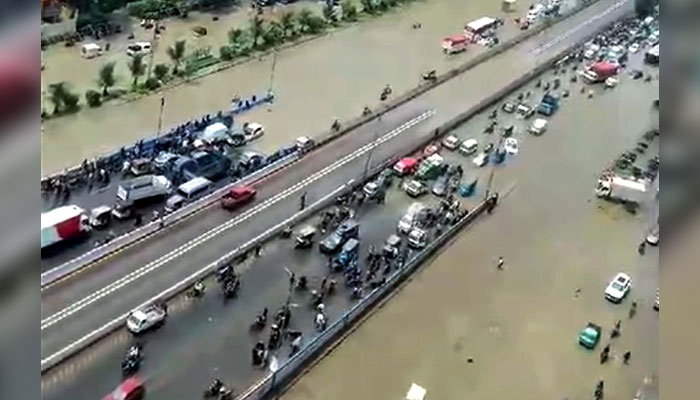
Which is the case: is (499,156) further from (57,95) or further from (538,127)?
(57,95)

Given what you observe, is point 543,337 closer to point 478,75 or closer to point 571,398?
point 571,398

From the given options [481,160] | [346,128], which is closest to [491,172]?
[481,160]

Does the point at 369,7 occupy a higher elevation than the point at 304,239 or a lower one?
higher

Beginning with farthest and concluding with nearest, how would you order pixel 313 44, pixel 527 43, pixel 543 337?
pixel 527 43 < pixel 313 44 < pixel 543 337

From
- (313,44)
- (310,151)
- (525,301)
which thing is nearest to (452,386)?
(525,301)

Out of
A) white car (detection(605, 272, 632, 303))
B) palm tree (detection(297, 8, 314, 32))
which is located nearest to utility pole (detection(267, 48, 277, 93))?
palm tree (detection(297, 8, 314, 32))

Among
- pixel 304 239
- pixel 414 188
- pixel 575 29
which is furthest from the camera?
pixel 575 29

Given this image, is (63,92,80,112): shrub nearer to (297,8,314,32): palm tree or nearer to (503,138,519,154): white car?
(297,8,314,32): palm tree

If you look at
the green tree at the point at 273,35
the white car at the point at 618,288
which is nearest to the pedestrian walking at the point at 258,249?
the white car at the point at 618,288
